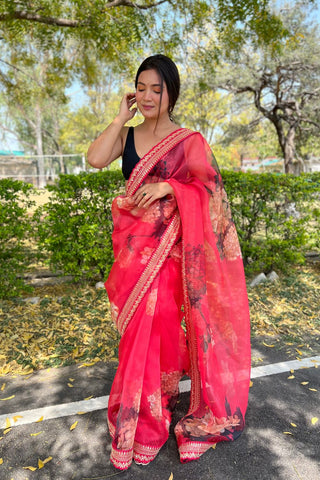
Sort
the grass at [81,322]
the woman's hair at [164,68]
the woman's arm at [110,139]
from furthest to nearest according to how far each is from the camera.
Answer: the grass at [81,322], the woman's arm at [110,139], the woman's hair at [164,68]

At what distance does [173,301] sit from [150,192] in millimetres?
692

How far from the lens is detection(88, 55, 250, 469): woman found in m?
2.03

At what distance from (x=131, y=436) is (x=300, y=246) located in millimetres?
4041

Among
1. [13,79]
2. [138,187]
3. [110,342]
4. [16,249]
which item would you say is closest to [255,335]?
[110,342]

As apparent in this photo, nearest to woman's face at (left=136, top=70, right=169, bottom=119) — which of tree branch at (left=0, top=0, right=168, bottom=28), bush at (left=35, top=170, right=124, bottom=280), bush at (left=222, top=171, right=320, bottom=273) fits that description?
bush at (left=35, top=170, right=124, bottom=280)

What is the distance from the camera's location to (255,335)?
3746 millimetres

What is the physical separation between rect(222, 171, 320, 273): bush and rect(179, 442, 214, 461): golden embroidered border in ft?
10.9

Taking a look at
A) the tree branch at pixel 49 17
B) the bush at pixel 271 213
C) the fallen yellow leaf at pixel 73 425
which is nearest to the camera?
the fallen yellow leaf at pixel 73 425

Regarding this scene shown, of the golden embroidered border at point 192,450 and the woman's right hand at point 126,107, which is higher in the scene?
the woman's right hand at point 126,107

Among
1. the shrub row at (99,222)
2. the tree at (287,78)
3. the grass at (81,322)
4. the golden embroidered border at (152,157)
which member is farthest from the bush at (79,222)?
the tree at (287,78)

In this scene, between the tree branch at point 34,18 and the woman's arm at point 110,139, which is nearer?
the woman's arm at point 110,139

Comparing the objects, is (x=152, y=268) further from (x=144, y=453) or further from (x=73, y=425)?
(x=73, y=425)

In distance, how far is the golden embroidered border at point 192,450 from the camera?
2.06m

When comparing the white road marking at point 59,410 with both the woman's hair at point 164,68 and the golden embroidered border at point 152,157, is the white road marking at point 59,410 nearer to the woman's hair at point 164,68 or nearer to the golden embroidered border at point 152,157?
the golden embroidered border at point 152,157
